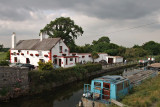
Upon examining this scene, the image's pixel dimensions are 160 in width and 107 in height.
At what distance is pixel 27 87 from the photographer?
16.3m

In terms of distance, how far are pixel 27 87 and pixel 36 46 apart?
15.5m

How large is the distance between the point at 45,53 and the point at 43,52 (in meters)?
0.64

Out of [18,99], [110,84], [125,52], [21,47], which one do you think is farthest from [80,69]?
[125,52]

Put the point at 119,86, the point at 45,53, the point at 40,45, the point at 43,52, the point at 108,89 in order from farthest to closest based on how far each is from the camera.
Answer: the point at 40,45 < the point at 43,52 < the point at 45,53 < the point at 119,86 < the point at 108,89

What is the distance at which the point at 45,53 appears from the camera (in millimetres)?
27922

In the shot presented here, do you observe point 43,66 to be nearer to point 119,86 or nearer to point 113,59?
point 119,86

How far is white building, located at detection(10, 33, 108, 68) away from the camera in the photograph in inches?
1083

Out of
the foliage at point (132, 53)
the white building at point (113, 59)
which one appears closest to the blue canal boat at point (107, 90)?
the white building at point (113, 59)

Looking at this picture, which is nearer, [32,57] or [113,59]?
[32,57]

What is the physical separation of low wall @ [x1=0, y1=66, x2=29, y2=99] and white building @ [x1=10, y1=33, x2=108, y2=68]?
36.9 ft

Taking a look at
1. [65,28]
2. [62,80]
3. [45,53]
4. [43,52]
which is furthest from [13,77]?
[65,28]

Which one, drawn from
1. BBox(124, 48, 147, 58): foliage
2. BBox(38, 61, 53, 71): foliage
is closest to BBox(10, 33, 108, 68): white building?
BBox(38, 61, 53, 71): foliage

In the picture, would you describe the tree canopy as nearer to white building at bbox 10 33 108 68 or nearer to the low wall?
white building at bbox 10 33 108 68

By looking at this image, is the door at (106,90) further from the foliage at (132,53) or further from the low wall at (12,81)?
the foliage at (132,53)
